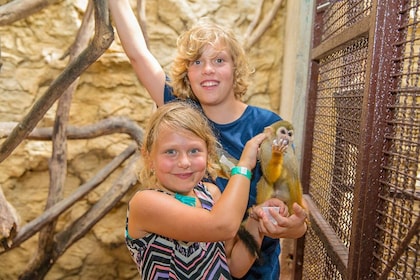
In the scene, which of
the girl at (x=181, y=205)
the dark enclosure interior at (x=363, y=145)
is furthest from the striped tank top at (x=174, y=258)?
the dark enclosure interior at (x=363, y=145)

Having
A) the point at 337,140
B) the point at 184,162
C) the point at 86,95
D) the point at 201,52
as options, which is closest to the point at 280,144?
the point at 184,162

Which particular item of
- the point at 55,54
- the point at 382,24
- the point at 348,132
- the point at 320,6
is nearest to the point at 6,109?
the point at 55,54

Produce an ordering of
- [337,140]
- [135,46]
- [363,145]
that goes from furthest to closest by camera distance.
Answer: [337,140], [135,46], [363,145]

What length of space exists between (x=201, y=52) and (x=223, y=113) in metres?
0.20

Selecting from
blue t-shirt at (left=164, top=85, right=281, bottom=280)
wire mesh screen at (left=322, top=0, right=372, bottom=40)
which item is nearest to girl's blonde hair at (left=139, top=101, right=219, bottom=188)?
blue t-shirt at (left=164, top=85, right=281, bottom=280)

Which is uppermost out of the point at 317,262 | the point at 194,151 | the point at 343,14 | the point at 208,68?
the point at 343,14

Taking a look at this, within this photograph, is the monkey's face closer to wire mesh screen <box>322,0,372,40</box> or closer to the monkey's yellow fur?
the monkey's yellow fur

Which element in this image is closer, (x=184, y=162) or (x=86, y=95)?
(x=184, y=162)

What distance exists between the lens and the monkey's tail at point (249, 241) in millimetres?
1260

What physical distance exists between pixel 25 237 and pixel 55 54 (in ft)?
4.13

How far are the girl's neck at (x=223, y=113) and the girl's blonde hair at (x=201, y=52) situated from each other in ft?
0.21

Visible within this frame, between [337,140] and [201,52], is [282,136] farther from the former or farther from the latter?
[337,140]

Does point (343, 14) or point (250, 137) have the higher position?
point (343, 14)

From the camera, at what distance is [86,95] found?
321 cm
